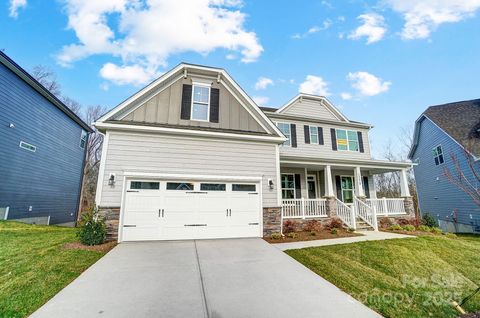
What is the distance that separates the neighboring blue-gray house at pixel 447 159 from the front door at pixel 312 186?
7906 millimetres

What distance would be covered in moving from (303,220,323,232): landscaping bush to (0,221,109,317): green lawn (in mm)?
8101

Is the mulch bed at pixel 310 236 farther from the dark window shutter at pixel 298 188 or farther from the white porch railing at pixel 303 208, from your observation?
the dark window shutter at pixel 298 188

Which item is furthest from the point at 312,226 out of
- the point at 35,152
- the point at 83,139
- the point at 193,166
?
the point at 83,139

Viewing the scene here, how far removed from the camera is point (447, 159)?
14.8m

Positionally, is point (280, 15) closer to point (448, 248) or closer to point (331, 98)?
point (331, 98)

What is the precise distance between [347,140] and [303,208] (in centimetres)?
684

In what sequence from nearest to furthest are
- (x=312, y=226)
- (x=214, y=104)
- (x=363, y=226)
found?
(x=214, y=104), (x=312, y=226), (x=363, y=226)

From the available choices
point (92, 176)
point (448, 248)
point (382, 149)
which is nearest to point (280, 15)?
point (448, 248)

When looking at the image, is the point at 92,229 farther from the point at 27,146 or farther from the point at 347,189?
the point at 347,189

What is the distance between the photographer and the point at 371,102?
16469 millimetres

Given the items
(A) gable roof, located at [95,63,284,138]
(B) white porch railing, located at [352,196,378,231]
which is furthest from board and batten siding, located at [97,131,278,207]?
(B) white porch railing, located at [352,196,378,231]

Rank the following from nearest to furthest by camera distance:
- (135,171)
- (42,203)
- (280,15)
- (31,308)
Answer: (31,308)
(135,171)
(280,15)
(42,203)

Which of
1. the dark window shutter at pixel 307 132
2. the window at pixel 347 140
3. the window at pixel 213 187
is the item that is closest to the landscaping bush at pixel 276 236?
the window at pixel 213 187

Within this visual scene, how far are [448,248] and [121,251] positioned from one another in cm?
1014
